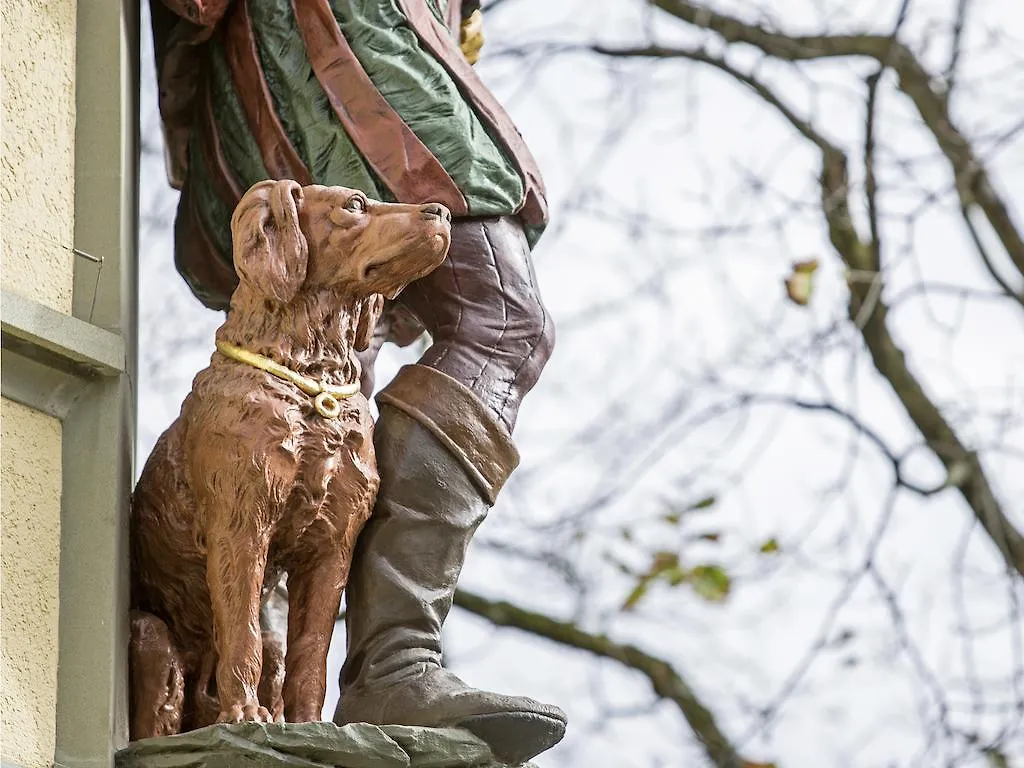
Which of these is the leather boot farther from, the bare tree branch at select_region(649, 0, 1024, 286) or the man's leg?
the bare tree branch at select_region(649, 0, 1024, 286)

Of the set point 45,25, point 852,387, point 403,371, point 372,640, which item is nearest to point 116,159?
point 45,25

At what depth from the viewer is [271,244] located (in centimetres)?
349

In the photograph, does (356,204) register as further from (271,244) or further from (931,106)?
(931,106)

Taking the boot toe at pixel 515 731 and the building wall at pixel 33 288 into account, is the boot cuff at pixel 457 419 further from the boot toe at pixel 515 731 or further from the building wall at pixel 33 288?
the building wall at pixel 33 288

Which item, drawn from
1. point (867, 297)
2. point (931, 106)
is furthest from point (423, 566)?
point (931, 106)

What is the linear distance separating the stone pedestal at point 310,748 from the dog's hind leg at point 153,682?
11cm

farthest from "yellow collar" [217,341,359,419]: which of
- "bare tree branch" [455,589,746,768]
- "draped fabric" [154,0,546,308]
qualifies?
"bare tree branch" [455,589,746,768]

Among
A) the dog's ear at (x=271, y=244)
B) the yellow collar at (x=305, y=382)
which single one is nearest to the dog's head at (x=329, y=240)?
the dog's ear at (x=271, y=244)

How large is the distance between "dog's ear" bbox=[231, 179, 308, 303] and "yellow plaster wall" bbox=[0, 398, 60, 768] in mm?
397

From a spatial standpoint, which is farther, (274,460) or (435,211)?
(435,211)

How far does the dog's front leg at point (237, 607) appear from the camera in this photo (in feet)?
11.2

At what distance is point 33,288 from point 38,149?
0.25 meters

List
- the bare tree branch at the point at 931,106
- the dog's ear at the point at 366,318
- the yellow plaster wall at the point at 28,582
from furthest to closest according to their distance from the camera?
the bare tree branch at the point at 931,106, the dog's ear at the point at 366,318, the yellow plaster wall at the point at 28,582

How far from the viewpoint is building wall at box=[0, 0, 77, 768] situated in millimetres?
3266
